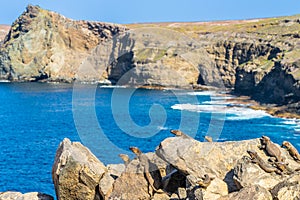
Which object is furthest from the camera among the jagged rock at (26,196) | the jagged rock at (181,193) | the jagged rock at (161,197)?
the jagged rock at (26,196)

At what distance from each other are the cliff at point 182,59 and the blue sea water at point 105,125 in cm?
1289

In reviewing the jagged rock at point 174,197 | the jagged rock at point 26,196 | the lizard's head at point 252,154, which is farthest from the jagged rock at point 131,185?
the jagged rock at point 26,196

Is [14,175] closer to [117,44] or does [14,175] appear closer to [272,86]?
[272,86]

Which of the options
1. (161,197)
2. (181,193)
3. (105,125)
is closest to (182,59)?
(105,125)

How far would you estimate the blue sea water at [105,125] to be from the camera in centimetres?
5319

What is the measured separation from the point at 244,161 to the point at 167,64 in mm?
138105

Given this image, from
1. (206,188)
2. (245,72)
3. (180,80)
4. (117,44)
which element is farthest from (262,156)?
(117,44)

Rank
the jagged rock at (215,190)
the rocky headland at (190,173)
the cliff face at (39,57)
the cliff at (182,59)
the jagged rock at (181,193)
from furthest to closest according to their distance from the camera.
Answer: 1. the cliff face at (39,57)
2. the cliff at (182,59)
3. the jagged rock at (181,193)
4. the rocky headland at (190,173)
5. the jagged rock at (215,190)

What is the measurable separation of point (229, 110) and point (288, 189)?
83.7 m

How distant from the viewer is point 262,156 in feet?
64.5

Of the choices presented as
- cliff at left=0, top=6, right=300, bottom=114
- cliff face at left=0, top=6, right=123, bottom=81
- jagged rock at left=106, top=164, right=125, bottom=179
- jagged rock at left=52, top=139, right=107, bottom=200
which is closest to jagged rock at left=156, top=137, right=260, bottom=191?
jagged rock at left=106, top=164, right=125, bottom=179

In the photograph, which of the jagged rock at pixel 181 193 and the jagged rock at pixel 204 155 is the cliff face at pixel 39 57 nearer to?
the jagged rock at pixel 204 155

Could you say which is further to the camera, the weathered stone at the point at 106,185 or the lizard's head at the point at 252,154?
the weathered stone at the point at 106,185

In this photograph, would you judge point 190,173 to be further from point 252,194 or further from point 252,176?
point 252,194
